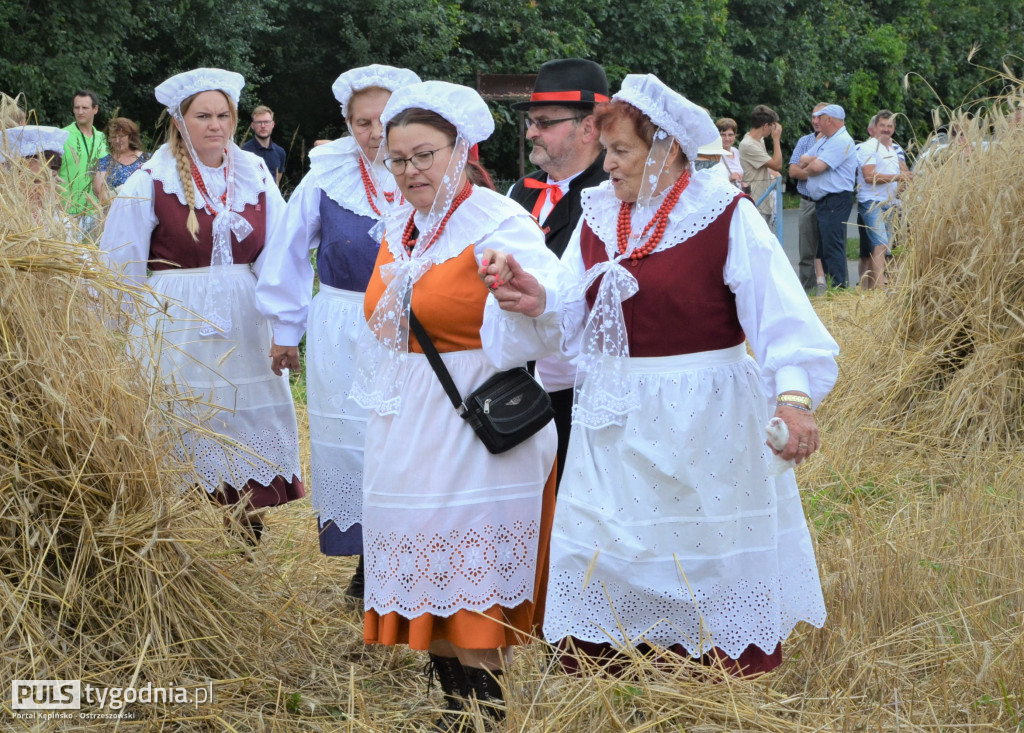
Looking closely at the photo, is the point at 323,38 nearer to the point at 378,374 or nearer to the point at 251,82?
the point at 251,82

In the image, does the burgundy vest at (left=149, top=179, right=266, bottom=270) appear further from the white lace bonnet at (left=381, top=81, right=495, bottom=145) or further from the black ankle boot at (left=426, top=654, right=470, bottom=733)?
the black ankle boot at (left=426, top=654, right=470, bottom=733)

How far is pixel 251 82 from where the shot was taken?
57.5 ft

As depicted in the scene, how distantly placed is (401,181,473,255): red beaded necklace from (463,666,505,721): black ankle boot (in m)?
1.19

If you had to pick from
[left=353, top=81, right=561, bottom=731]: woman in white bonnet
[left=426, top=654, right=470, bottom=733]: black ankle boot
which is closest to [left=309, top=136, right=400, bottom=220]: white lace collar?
[left=353, top=81, right=561, bottom=731]: woman in white bonnet

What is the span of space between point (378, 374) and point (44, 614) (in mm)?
1116

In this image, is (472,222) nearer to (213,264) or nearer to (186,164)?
(213,264)

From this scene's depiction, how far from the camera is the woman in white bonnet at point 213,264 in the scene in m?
4.76

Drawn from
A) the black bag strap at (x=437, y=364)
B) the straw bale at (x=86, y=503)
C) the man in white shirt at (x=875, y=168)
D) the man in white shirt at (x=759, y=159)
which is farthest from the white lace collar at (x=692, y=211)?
the man in white shirt at (x=759, y=159)

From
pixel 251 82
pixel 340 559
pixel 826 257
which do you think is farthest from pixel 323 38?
pixel 340 559

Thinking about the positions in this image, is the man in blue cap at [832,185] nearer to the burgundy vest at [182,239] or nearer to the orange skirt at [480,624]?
the burgundy vest at [182,239]

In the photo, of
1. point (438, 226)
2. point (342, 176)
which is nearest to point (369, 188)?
point (342, 176)

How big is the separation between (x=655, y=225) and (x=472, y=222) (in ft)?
1.78

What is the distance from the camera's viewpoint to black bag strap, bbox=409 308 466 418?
348 cm

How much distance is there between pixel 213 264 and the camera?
15.9ft
